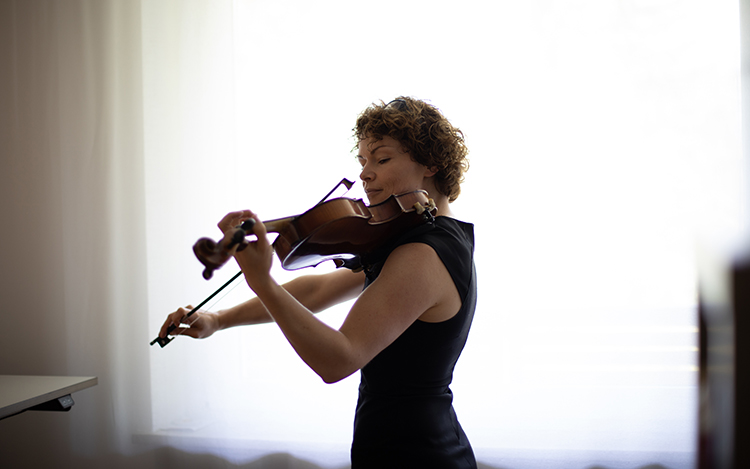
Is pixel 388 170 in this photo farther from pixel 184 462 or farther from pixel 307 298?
pixel 184 462

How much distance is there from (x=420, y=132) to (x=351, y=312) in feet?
1.60

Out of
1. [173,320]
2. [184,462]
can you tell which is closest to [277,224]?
[173,320]

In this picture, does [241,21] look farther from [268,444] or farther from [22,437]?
[22,437]

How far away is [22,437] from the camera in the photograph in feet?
7.64

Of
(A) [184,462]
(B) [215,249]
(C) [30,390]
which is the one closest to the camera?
(B) [215,249]

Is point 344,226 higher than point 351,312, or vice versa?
point 344,226

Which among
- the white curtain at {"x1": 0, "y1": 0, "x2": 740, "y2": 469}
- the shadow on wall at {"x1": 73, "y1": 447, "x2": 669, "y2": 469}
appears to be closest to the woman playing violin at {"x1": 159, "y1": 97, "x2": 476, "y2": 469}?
the white curtain at {"x1": 0, "y1": 0, "x2": 740, "y2": 469}

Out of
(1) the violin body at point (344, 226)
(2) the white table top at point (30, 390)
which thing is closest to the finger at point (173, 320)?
(1) the violin body at point (344, 226)

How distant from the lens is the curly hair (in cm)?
109

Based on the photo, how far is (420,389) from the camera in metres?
1.00

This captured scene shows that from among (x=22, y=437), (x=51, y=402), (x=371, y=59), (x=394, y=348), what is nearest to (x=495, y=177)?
(x=371, y=59)

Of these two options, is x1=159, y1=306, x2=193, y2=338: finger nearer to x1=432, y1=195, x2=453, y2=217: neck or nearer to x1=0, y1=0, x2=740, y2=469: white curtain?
x1=432, y1=195, x2=453, y2=217: neck

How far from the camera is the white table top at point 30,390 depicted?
1.48 metres

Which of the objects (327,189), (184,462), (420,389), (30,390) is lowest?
(184,462)
